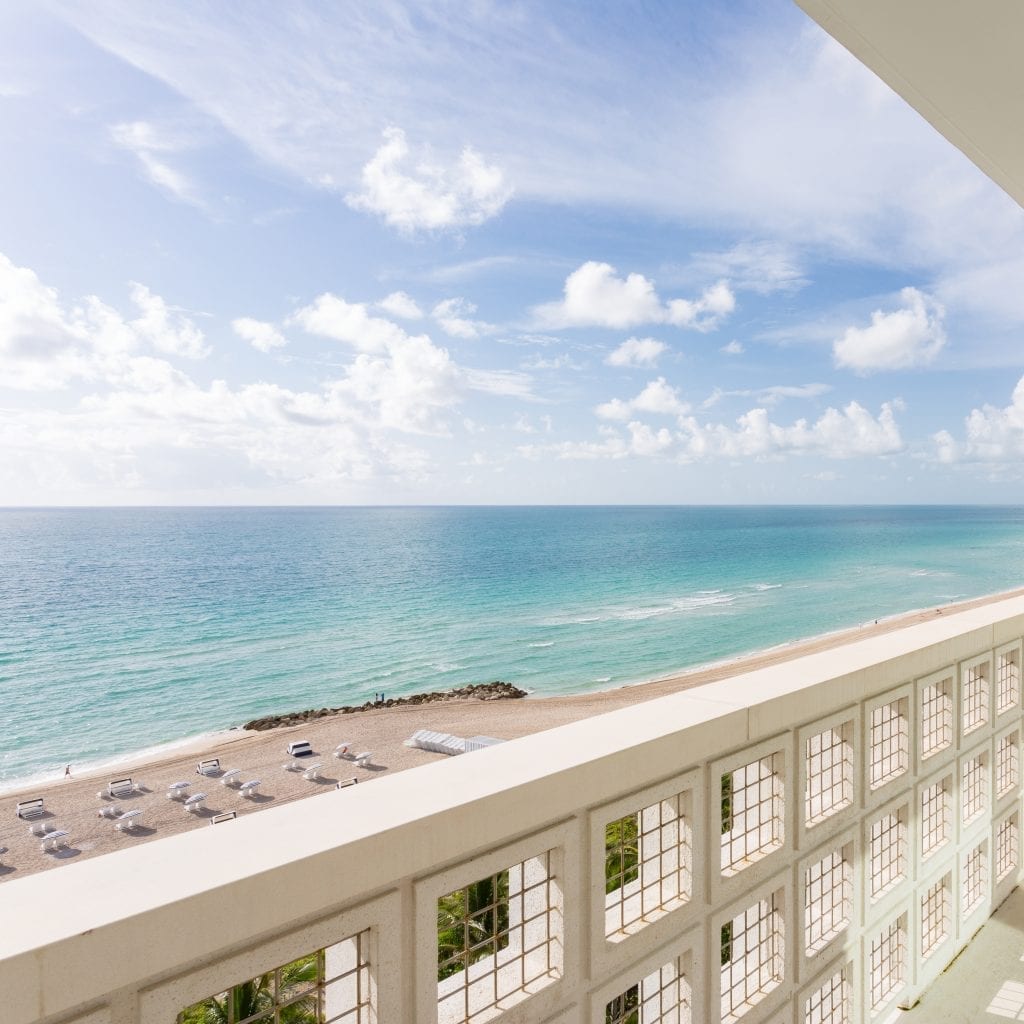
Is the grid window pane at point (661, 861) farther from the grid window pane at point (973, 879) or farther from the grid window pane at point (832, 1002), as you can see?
A: the grid window pane at point (973, 879)

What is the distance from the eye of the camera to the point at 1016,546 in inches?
2339

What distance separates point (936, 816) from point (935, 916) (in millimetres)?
334

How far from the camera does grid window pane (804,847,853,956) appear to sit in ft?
6.19

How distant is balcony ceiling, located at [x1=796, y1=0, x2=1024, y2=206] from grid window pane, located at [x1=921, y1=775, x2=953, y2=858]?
1.93 m

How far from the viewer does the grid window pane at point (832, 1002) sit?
1873 mm

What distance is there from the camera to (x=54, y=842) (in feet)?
49.2

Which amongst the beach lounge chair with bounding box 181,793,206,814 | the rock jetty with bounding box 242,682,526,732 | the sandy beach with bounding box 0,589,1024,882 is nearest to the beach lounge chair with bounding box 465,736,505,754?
the sandy beach with bounding box 0,589,1024,882

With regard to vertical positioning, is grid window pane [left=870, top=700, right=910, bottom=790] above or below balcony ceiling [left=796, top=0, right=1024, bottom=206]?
below

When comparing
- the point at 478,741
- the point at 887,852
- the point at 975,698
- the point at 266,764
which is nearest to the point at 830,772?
the point at 887,852

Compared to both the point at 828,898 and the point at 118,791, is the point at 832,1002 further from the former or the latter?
the point at 118,791

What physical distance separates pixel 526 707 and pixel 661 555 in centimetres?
3875

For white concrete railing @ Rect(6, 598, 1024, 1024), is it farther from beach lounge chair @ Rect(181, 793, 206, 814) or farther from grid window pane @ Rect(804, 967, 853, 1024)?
beach lounge chair @ Rect(181, 793, 206, 814)

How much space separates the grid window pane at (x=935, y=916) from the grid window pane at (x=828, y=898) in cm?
54

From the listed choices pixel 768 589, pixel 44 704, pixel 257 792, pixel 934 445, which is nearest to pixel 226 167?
pixel 44 704
